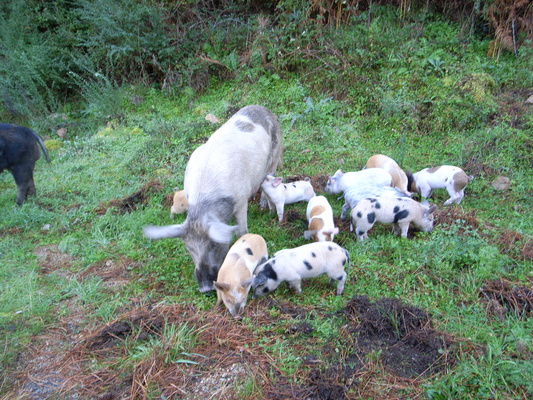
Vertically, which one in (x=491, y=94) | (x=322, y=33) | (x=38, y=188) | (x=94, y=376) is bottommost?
(x=38, y=188)

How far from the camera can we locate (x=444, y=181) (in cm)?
542

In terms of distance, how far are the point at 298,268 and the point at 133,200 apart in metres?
3.24

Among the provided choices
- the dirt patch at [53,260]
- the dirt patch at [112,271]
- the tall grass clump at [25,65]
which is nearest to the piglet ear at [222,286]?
the dirt patch at [112,271]

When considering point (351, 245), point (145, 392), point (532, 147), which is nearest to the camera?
point (145, 392)

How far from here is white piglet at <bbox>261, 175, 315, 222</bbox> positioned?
509 cm

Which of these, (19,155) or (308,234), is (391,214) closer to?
(308,234)

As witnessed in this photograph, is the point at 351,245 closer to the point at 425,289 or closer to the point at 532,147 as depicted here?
the point at 425,289

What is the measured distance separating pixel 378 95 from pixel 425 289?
5.18 metres

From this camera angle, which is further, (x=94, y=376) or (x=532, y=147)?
(x=532, y=147)

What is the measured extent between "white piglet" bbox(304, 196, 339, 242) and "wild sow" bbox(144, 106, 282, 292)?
75 centimetres

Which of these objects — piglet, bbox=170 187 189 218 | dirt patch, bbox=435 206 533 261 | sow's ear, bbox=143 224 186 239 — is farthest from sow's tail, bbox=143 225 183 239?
dirt patch, bbox=435 206 533 261

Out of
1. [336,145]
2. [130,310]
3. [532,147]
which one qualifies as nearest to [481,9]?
[532,147]

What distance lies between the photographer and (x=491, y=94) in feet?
25.0

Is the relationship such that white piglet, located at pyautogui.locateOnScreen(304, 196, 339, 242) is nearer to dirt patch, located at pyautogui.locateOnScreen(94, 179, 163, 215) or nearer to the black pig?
dirt patch, located at pyautogui.locateOnScreen(94, 179, 163, 215)
